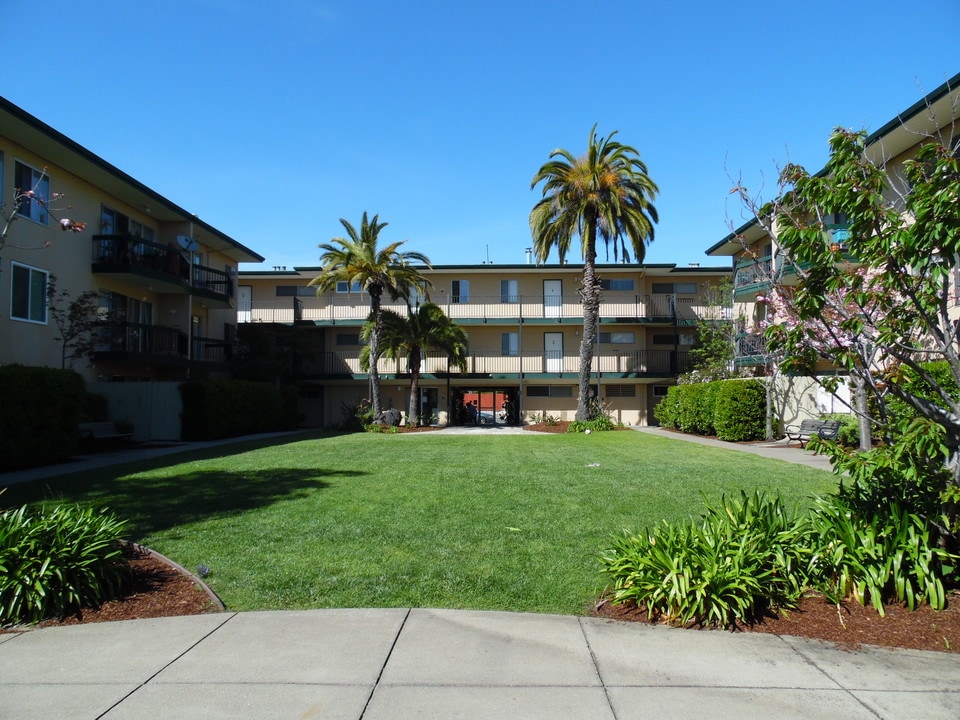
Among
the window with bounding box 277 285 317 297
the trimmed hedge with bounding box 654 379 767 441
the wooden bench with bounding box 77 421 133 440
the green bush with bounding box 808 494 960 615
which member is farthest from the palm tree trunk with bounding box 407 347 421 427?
the green bush with bounding box 808 494 960 615

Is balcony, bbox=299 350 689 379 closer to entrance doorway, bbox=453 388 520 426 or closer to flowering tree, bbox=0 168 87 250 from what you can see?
entrance doorway, bbox=453 388 520 426

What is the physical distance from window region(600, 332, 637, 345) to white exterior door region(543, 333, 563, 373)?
2320 millimetres

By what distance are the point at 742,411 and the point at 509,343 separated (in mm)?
Answer: 16920

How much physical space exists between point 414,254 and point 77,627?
82.8ft

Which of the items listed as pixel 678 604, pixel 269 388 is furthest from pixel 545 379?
pixel 678 604

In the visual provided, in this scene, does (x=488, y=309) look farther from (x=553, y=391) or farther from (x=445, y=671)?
(x=445, y=671)

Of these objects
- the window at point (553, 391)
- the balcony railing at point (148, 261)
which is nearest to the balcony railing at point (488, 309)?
the window at point (553, 391)

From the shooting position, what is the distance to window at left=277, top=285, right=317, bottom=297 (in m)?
38.2

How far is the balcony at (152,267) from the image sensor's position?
72.7ft

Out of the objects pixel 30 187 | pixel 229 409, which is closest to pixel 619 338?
pixel 229 409

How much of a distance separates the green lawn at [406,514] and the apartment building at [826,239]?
3.28 m

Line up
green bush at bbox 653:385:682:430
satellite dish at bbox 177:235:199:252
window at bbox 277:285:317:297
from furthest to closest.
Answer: window at bbox 277:285:317:297
green bush at bbox 653:385:682:430
satellite dish at bbox 177:235:199:252

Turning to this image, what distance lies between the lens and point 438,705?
4.02 metres

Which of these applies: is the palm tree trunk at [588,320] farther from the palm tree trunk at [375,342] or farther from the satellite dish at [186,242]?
the satellite dish at [186,242]
